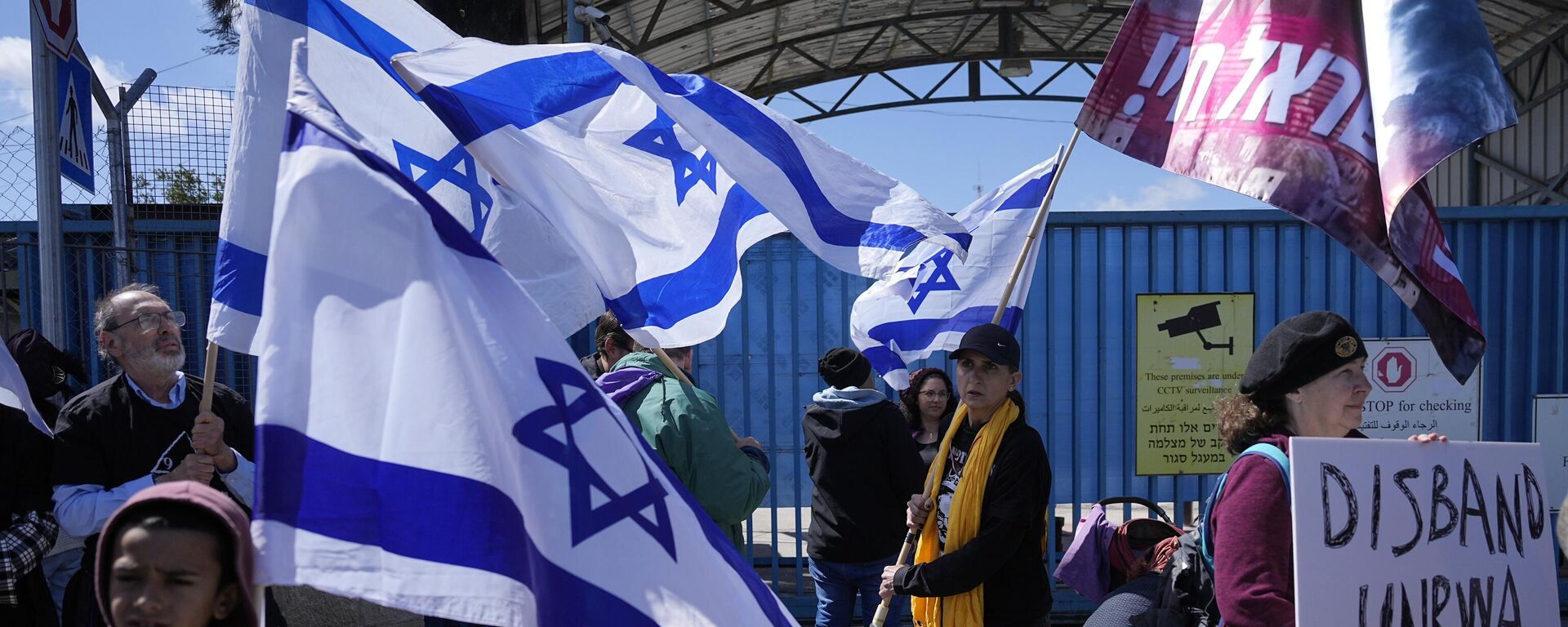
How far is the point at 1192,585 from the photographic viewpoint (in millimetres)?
2689

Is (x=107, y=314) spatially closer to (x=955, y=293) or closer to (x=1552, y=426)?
(x=955, y=293)

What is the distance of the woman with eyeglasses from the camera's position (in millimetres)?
6125

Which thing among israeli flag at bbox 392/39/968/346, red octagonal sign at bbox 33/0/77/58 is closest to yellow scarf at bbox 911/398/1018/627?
israeli flag at bbox 392/39/968/346

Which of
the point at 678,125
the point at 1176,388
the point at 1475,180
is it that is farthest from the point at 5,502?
the point at 1475,180

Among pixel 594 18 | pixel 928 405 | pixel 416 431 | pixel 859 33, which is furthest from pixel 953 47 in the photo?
pixel 416 431

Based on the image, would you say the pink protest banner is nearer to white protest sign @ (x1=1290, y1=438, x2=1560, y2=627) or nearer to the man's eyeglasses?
white protest sign @ (x1=1290, y1=438, x2=1560, y2=627)

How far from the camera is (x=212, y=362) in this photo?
275 cm

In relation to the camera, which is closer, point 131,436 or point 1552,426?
point 131,436

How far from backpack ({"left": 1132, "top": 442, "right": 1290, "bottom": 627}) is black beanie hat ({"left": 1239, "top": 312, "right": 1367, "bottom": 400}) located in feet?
0.56

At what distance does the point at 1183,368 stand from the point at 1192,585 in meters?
4.53

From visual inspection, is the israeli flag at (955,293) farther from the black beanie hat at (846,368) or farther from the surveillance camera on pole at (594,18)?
the surveillance camera on pole at (594,18)

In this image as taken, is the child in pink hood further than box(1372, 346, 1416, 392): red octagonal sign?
No

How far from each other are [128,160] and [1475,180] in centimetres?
1946

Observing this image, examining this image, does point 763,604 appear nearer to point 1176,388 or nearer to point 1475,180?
point 1176,388
